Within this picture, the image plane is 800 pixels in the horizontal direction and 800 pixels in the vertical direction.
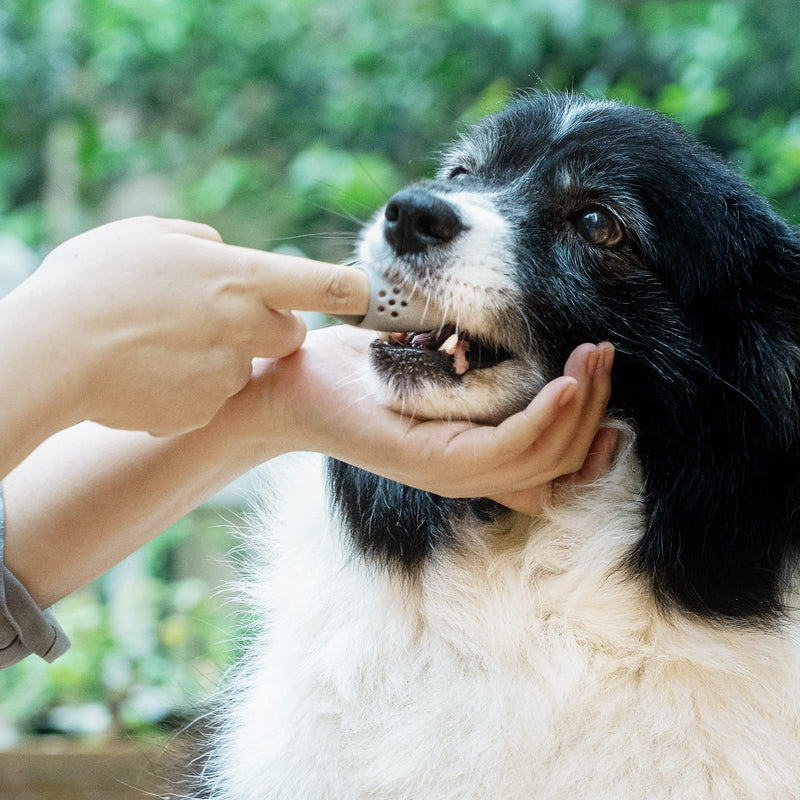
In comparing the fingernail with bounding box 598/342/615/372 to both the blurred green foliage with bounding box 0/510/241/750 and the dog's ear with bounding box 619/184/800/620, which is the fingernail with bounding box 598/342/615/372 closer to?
the dog's ear with bounding box 619/184/800/620

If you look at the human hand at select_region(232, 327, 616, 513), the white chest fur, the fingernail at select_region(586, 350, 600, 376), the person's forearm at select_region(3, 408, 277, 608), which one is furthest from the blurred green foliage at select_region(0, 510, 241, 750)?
the fingernail at select_region(586, 350, 600, 376)

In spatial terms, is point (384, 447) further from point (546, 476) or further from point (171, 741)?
point (171, 741)

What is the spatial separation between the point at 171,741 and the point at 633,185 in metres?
1.50

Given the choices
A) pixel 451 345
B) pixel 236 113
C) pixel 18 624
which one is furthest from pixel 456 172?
pixel 236 113

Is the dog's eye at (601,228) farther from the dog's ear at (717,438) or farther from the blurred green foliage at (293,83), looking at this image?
the blurred green foliage at (293,83)

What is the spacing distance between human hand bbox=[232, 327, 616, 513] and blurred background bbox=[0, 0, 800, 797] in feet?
5.23

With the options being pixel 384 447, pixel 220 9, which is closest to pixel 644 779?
pixel 384 447

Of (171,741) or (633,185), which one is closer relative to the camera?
(633,185)

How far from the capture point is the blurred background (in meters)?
3.10

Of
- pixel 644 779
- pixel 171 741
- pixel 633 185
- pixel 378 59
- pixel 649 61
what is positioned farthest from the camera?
pixel 378 59

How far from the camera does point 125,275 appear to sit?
1.12 m

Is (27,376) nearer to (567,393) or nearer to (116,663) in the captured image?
(567,393)

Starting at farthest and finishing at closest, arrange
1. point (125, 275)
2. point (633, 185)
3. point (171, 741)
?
point (171, 741) → point (633, 185) → point (125, 275)

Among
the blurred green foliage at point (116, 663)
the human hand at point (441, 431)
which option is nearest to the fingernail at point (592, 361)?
the human hand at point (441, 431)
